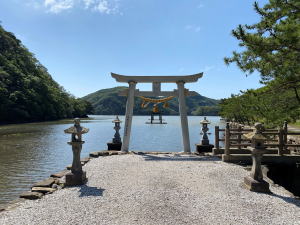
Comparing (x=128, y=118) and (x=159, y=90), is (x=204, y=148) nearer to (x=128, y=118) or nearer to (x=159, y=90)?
(x=159, y=90)

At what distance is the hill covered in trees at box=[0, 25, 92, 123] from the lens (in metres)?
49.6

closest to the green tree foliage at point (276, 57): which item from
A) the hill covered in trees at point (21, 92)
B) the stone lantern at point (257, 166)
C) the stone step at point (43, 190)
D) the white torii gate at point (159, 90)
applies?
the stone lantern at point (257, 166)

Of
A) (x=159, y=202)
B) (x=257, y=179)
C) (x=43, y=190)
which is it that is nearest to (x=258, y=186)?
(x=257, y=179)

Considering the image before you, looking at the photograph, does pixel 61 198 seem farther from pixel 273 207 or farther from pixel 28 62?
pixel 28 62

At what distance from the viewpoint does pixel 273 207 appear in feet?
17.1

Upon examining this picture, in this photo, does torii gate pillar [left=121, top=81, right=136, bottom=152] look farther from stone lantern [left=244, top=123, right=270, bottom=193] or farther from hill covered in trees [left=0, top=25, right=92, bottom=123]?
hill covered in trees [left=0, top=25, right=92, bottom=123]

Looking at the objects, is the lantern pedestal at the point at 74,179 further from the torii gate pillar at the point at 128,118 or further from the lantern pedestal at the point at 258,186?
the torii gate pillar at the point at 128,118

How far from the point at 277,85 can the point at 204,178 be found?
3.43 metres

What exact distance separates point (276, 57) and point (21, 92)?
57449 mm

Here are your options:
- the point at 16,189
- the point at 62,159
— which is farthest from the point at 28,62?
the point at 16,189

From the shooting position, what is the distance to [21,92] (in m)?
54.1

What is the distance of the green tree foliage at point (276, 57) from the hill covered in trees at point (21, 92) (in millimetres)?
49814

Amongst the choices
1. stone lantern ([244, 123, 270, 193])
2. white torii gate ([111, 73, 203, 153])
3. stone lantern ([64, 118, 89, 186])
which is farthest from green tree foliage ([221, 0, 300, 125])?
stone lantern ([64, 118, 89, 186])

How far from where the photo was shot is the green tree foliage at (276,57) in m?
5.75
